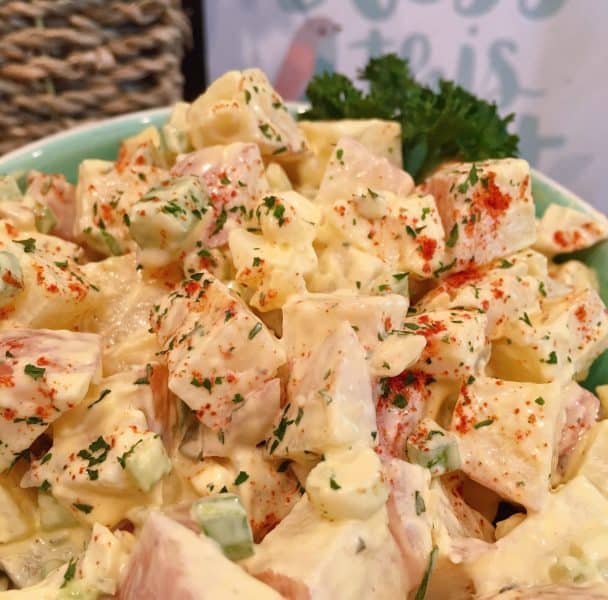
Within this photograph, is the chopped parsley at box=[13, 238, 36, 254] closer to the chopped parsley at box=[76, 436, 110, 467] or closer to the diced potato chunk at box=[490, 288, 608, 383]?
the chopped parsley at box=[76, 436, 110, 467]

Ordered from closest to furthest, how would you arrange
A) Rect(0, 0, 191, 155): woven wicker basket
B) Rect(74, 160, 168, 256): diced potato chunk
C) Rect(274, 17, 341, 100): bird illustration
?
1. Rect(74, 160, 168, 256): diced potato chunk
2. Rect(0, 0, 191, 155): woven wicker basket
3. Rect(274, 17, 341, 100): bird illustration

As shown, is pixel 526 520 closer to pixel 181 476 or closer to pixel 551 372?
pixel 551 372

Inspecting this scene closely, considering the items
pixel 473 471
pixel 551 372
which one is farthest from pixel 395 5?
pixel 473 471

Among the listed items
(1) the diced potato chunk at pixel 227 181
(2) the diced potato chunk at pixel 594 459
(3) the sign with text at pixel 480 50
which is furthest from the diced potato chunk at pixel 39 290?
(3) the sign with text at pixel 480 50

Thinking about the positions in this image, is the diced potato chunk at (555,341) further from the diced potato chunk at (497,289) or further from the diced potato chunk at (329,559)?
the diced potato chunk at (329,559)

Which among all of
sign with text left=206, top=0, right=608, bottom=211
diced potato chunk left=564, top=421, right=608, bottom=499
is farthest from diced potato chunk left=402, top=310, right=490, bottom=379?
sign with text left=206, top=0, right=608, bottom=211

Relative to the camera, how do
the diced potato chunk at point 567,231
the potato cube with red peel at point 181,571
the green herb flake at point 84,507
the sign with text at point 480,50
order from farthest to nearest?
the sign with text at point 480,50
the diced potato chunk at point 567,231
the green herb flake at point 84,507
the potato cube with red peel at point 181,571
